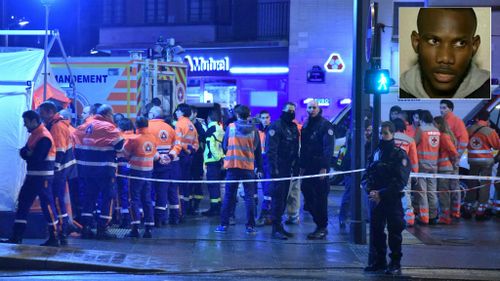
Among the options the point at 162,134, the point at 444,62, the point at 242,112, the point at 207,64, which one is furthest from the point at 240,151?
the point at 207,64

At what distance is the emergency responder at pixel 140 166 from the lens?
1162 cm

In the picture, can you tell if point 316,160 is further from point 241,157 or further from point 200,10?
Result: point 200,10

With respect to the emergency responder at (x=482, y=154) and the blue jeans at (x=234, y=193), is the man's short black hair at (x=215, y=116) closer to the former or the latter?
the blue jeans at (x=234, y=193)

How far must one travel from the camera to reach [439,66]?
18891 mm

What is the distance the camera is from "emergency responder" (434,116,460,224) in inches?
535

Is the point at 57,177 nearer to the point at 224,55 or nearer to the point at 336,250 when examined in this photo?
the point at 336,250

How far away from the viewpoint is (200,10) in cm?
2978

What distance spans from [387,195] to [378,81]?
2063 mm

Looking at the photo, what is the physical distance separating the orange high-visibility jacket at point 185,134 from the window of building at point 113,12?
18.3 metres

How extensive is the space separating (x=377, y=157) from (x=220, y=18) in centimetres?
2081

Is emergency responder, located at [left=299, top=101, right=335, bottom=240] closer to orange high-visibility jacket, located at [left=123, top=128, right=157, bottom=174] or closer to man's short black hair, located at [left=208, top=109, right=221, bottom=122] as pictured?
man's short black hair, located at [left=208, top=109, right=221, bottom=122]

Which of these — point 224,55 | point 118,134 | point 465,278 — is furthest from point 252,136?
point 224,55

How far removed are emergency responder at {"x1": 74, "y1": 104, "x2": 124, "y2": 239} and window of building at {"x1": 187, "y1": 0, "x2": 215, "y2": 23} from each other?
1885cm

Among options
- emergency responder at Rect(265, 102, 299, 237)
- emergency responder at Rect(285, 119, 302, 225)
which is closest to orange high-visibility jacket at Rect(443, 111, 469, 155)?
emergency responder at Rect(285, 119, 302, 225)
